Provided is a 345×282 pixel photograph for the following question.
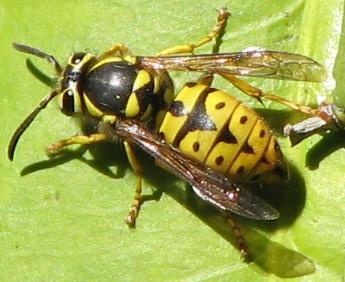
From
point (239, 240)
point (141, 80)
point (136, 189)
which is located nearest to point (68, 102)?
point (141, 80)

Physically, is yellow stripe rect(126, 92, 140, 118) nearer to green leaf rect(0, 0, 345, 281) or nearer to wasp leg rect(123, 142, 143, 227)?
wasp leg rect(123, 142, 143, 227)

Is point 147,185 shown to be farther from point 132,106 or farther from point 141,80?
point 141,80

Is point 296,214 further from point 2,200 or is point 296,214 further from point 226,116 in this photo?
point 2,200

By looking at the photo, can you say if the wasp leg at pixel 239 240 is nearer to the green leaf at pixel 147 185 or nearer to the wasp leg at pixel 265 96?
the green leaf at pixel 147 185

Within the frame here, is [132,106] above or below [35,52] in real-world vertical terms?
below

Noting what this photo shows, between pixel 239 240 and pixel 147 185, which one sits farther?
pixel 147 185

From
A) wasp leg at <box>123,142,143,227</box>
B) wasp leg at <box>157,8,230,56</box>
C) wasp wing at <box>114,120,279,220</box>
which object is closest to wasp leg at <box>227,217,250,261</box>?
wasp wing at <box>114,120,279,220</box>
